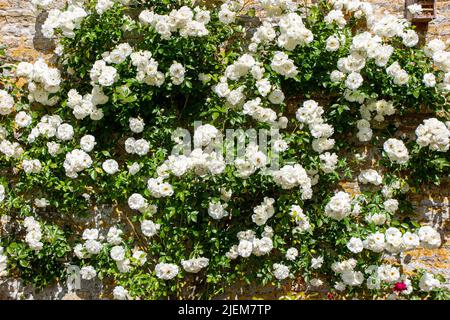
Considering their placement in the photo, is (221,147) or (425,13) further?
(425,13)

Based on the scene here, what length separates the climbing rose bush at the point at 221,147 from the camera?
412 cm

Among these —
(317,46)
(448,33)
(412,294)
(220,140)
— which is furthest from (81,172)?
(448,33)

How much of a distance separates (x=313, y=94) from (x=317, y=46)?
16.2 inches

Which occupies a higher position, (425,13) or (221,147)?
(425,13)

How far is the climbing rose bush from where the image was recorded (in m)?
4.12

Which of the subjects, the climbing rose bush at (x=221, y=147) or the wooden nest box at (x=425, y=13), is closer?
the climbing rose bush at (x=221, y=147)

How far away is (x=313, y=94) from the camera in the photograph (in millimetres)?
4434

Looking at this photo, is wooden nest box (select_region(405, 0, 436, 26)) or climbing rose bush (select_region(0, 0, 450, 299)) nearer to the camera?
climbing rose bush (select_region(0, 0, 450, 299))

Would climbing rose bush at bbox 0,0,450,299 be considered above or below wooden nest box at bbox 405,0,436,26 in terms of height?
below

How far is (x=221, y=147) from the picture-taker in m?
4.12

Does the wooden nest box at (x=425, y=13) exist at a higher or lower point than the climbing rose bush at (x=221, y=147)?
higher

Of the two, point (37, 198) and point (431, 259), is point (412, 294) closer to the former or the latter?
point (431, 259)
